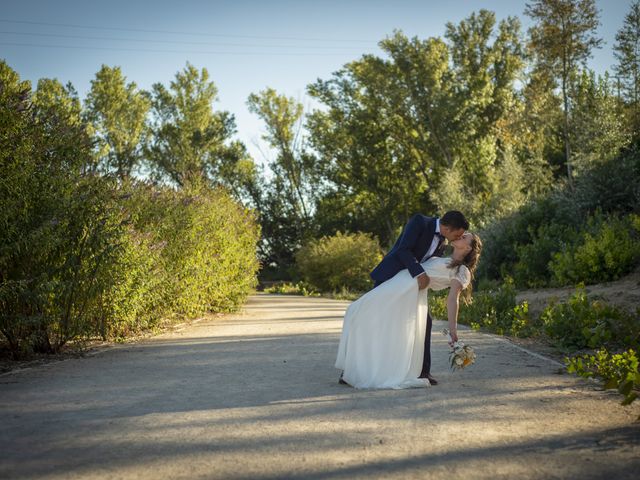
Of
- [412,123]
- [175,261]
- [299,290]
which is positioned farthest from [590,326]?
[412,123]

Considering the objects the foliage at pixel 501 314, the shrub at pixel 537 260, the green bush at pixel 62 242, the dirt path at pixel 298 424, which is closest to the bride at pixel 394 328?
the dirt path at pixel 298 424

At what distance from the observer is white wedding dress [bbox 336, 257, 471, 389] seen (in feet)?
22.8

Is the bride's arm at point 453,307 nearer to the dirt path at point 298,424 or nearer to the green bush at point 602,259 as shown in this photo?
the dirt path at point 298,424

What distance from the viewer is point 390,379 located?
693 centimetres

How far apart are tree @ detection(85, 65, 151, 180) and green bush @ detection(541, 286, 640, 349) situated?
135 ft

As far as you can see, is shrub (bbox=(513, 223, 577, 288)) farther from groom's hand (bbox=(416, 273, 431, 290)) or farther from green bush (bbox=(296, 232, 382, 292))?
green bush (bbox=(296, 232, 382, 292))

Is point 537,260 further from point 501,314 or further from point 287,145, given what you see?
point 287,145

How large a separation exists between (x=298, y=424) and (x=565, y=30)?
98.4ft

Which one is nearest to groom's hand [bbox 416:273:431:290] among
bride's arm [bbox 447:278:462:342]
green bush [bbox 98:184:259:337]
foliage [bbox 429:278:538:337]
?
bride's arm [bbox 447:278:462:342]

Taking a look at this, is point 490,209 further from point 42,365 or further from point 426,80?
point 42,365

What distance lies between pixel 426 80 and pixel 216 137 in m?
18.9

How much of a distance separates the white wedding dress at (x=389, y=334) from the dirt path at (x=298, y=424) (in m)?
0.27

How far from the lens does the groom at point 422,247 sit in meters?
7.14

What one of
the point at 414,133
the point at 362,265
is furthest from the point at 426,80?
the point at 362,265
